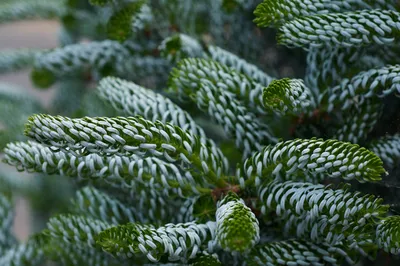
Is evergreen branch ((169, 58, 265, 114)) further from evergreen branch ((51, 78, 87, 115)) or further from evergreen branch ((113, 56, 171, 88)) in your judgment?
evergreen branch ((51, 78, 87, 115))

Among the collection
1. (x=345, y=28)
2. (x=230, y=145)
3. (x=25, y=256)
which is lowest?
(x=25, y=256)

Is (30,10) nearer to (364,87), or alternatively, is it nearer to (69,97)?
(69,97)

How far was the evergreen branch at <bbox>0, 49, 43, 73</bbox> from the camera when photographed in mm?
531

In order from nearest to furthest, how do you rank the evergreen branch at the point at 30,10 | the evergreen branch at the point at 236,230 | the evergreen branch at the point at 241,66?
the evergreen branch at the point at 236,230 < the evergreen branch at the point at 241,66 < the evergreen branch at the point at 30,10

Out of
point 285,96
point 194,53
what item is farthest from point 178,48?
point 285,96

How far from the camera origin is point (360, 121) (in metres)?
0.32

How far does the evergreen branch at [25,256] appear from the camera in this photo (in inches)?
15.1

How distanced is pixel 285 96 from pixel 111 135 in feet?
0.31

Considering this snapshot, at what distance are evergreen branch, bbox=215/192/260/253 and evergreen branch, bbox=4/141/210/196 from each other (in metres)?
0.05

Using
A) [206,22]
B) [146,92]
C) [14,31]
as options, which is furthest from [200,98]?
[14,31]

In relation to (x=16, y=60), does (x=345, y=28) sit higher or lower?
higher

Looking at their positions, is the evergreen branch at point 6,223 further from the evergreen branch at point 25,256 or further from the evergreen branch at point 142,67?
the evergreen branch at point 142,67

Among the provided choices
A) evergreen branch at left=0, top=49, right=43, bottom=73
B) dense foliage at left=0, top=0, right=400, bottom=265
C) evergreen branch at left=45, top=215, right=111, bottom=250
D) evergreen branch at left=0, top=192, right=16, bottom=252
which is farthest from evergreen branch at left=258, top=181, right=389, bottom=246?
evergreen branch at left=0, top=49, right=43, bottom=73

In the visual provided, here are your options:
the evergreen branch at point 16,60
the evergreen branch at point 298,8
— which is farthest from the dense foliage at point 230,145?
the evergreen branch at point 16,60
